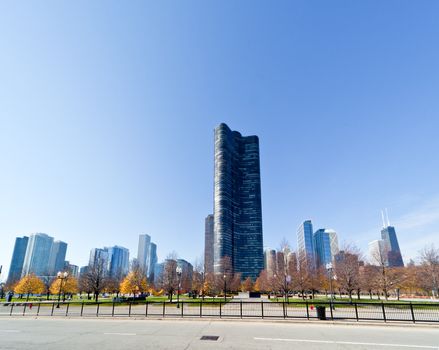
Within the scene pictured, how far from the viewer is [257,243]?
18325 cm

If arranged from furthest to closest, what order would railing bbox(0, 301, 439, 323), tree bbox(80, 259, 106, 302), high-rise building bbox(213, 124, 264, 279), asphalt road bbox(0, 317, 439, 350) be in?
high-rise building bbox(213, 124, 264, 279) < tree bbox(80, 259, 106, 302) < railing bbox(0, 301, 439, 323) < asphalt road bbox(0, 317, 439, 350)

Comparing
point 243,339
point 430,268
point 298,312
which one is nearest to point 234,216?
point 430,268

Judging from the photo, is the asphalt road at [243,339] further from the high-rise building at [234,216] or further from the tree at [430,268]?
the high-rise building at [234,216]

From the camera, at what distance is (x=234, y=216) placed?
187 m

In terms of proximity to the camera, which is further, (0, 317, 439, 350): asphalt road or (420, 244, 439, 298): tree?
(420, 244, 439, 298): tree

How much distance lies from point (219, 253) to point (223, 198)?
36875mm

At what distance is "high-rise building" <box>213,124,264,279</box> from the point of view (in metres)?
172

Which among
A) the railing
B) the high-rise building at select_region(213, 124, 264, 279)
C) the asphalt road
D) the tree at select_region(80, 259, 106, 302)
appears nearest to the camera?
the asphalt road

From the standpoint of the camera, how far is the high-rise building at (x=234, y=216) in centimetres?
17175

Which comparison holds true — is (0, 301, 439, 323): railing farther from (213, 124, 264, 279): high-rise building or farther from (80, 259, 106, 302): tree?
(213, 124, 264, 279): high-rise building

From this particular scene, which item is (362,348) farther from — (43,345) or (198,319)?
(43,345)

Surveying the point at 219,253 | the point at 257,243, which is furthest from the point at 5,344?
the point at 257,243

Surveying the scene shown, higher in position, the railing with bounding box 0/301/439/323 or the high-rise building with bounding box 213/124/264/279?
the high-rise building with bounding box 213/124/264/279

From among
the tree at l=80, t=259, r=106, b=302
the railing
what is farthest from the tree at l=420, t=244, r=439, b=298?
the tree at l=80, t=259, r=106, b=302
